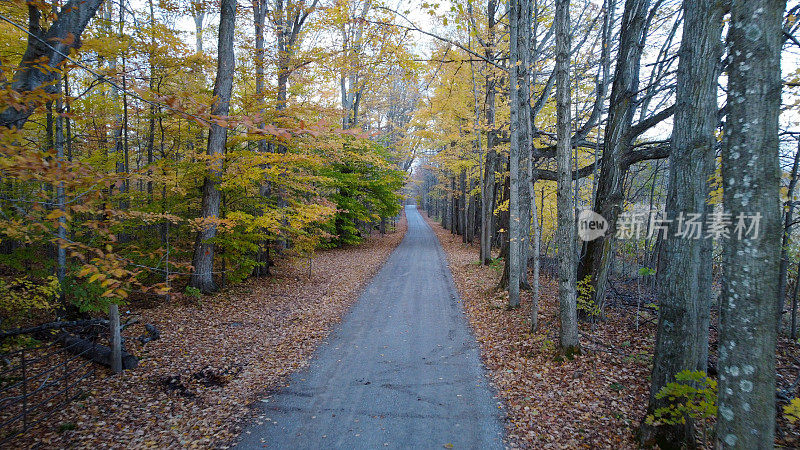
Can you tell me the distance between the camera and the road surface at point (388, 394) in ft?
14.2

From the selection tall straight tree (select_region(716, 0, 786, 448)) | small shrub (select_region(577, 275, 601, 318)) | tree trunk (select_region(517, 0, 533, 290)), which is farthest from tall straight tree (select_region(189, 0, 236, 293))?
tall straight tree (select_region(716, 0, 786, 448))

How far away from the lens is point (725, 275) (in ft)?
8.25

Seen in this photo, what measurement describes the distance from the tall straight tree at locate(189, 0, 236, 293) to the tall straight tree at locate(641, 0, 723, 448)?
360 inches

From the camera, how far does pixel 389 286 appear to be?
12.7 meters

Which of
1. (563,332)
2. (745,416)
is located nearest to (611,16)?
(563,332)

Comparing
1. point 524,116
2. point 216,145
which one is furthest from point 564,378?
point 216,145

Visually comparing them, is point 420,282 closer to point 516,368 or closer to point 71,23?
point 516,368

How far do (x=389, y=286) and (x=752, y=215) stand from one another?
1089 cm

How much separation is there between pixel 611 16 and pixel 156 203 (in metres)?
12.5

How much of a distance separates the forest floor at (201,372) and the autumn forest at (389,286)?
0.14ft

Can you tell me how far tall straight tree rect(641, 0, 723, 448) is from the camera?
3748 mm

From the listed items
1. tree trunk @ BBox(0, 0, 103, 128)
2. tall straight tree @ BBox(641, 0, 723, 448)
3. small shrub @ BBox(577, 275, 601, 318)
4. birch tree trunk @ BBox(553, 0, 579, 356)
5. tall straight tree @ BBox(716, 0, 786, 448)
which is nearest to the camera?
tall straight tree @ BBox(716, 0, 786, 448)

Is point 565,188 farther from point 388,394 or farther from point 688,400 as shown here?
point 388,394

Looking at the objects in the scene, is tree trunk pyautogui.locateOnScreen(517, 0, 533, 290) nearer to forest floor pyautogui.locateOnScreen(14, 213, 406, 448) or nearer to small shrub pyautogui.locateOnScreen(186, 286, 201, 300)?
forest floor pyautogui.locateOnScreen(14, 213, 406, 448)
